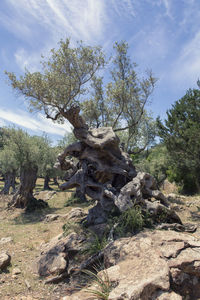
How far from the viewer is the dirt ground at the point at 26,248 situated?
5.30 meters

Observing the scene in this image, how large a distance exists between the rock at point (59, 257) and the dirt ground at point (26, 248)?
0.28m

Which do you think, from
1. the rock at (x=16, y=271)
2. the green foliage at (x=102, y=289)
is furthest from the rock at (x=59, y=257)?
the green foliage at (x=102, y=289)

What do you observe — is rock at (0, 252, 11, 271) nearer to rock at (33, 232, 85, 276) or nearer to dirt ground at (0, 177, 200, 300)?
dirt ground at (0, 177, 200, 300)

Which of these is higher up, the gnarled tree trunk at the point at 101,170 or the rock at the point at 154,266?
the gnarled tree trunk at the point at 101,170

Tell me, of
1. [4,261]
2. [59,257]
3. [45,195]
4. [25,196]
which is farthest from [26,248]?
[45,195]

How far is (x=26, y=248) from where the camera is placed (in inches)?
338

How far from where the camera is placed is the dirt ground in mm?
5301

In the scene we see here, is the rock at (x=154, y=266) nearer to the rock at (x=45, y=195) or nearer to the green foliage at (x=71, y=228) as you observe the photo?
the green foliage at (x=71, y=228)

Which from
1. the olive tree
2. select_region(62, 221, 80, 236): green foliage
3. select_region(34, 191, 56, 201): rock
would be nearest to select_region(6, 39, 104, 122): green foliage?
the olive tree

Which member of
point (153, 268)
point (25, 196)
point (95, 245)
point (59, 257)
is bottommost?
point (25, 196)

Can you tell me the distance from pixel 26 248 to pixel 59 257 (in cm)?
274

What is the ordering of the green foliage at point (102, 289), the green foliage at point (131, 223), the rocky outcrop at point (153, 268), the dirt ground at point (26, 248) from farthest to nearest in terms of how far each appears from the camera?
the green foliage at point (131, 223) < the dirt ground at point (26, 248) < the green foliage at point (102, 289) < the rocky outcrop at point (153, 268)

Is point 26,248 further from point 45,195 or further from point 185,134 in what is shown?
point 45,195

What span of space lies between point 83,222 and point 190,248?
17.4ft
